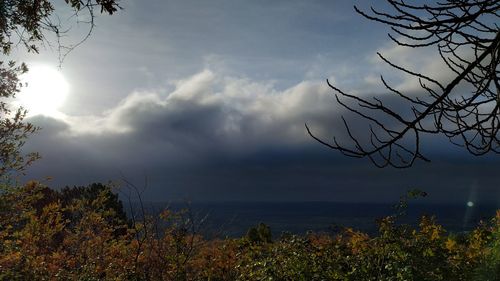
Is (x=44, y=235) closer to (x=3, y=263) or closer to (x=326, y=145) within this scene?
(x=3, y=263)

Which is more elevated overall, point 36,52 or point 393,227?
point 36,52

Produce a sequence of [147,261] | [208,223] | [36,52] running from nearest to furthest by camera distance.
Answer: [36,52] < [208,223] < [147,261]

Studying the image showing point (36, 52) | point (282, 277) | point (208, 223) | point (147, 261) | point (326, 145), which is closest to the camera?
point (326, 145)

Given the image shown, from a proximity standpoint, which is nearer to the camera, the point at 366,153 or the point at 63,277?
the point at 366,153

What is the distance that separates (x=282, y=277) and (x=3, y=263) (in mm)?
5349

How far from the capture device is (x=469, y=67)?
3.03 m

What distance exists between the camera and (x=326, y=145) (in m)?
2.96

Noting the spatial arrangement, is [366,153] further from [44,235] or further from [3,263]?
[44,235]

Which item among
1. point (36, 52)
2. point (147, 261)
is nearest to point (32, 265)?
point (147, 261)

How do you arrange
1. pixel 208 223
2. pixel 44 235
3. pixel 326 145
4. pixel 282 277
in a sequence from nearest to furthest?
pixel 326 145
pixel 208 223
pixel 282 277
pixel 44 235

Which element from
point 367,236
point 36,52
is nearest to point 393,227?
point 367,236

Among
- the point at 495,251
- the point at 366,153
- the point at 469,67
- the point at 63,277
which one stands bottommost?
the point at 63,277

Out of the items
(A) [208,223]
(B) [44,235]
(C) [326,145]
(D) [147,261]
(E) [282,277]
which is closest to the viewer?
(C) [326,145]

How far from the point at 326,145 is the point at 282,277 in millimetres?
7311
